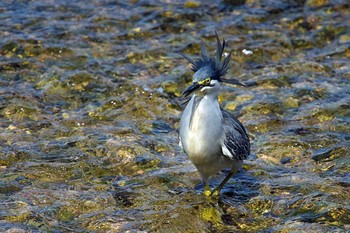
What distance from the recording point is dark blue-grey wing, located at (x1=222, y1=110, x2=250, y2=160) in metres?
7.73

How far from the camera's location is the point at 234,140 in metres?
7.81

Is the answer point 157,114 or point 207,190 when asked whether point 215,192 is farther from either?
point 157,114

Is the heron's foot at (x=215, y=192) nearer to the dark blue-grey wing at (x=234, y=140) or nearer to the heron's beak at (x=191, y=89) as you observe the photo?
the dark blue-grey wing at (x=234, y=140)

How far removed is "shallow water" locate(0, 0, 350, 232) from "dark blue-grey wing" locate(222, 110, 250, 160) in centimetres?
66

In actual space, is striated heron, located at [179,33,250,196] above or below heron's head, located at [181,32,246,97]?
below

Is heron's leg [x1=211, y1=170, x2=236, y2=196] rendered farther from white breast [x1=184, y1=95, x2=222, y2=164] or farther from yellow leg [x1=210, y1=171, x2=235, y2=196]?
white breast [x1=184, y1=95, x2=222, y2=164]

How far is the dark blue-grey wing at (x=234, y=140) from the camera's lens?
7.73 m

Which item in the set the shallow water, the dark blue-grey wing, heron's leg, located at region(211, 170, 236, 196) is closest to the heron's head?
the dark blue-grey wing

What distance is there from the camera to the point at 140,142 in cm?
948

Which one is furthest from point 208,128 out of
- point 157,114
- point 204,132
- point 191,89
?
point 157,114

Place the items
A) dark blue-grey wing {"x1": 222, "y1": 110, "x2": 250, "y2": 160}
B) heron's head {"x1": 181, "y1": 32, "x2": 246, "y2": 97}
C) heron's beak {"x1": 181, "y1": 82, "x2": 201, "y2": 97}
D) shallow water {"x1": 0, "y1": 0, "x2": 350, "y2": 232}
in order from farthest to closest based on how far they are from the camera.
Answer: shallow water {"x1": 0, "y1": 0, "x2": 350, "y2": 232} < dark blue-grey wing {"x1": 222, "y1": 110, "x2": 250, "y2": 160} < heron's head {"x1": 181, "y1": 32, "x2": 246, "y2": 97} < heron's beak {"x1": 181, "y1": 82, "x2": 201, "y2": 97}

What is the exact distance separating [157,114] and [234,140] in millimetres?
2857

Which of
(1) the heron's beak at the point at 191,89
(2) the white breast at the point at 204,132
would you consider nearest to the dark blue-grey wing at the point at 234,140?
(2) the white breast at the point at 204,132

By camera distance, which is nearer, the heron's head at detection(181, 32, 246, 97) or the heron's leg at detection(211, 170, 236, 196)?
the heron's head at detection(181, 32, 246, 97)
